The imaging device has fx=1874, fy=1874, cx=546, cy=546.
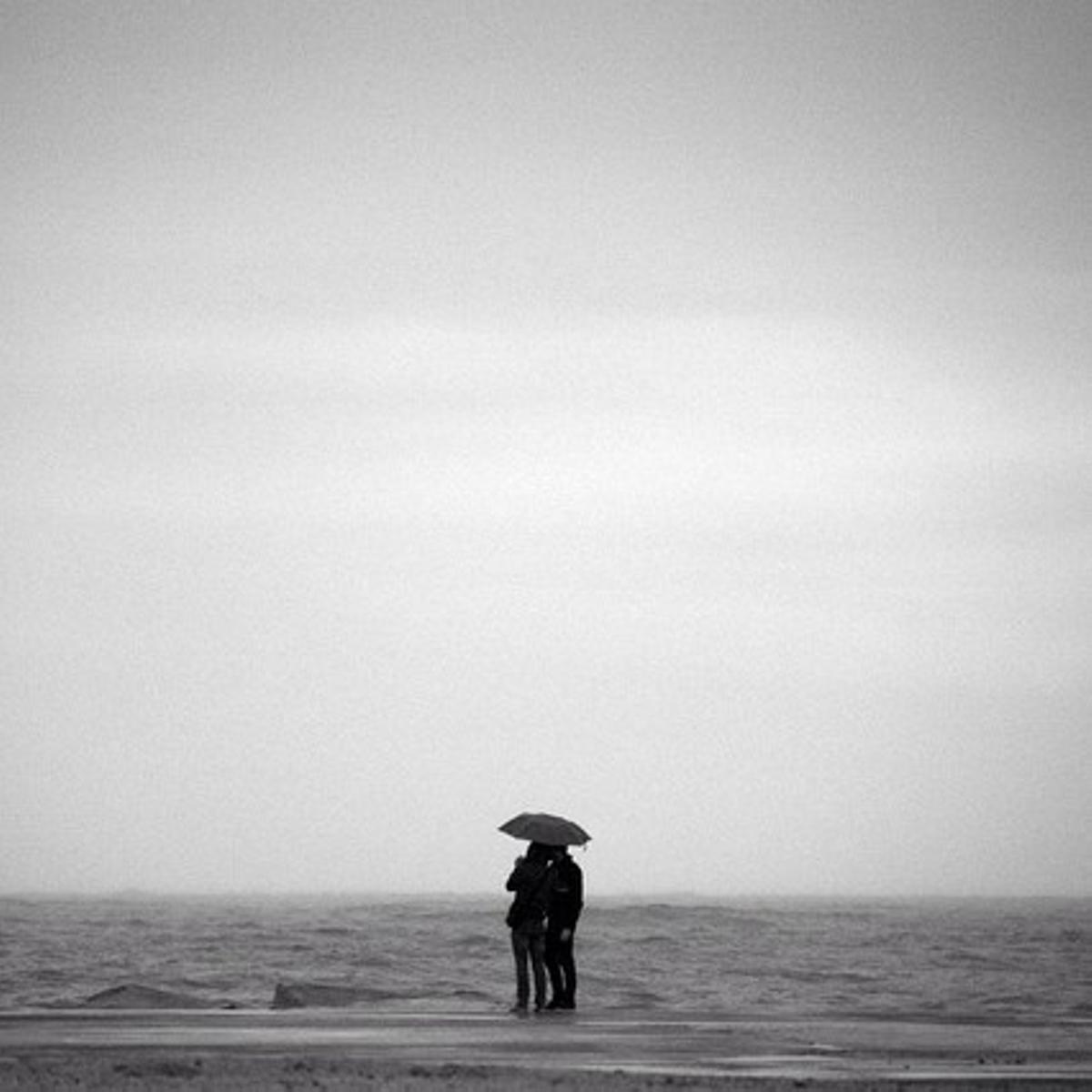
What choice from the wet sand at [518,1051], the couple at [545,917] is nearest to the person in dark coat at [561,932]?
the couple at [545,917]

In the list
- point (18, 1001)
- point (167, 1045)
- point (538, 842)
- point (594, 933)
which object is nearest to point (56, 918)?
point (594, 933)

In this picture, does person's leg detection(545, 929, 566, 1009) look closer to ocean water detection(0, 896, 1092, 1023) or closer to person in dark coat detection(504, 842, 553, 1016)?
person in dark coat detection(504, 842, 553, 1016)

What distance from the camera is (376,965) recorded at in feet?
138

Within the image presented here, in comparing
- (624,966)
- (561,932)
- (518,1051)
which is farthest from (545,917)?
(624,966)

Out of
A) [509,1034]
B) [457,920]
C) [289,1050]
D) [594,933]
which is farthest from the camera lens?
[457,920]

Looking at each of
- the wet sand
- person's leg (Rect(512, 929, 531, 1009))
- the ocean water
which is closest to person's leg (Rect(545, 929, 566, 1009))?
person's leg (Rect(512, 929, 531, 1009))

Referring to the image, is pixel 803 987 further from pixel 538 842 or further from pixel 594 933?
pixel 594 933

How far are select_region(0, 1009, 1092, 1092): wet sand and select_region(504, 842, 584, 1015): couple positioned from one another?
3.26ft

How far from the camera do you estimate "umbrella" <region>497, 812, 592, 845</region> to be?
22703 mm

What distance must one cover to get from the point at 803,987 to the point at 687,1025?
16.1 meters

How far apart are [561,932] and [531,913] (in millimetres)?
477

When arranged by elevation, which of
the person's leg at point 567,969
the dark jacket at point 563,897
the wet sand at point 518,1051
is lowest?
the wet sand at point 518,1051

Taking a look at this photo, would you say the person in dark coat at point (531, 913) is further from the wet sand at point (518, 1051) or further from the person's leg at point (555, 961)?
the wet sand at point (518, 1051)

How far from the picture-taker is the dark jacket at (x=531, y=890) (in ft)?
74.2
